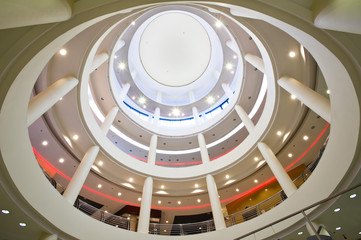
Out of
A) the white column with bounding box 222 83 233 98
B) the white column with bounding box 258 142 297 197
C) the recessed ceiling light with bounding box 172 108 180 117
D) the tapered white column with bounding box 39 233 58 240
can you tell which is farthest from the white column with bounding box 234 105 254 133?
the tapered white column with bounding box 39 233 58 240

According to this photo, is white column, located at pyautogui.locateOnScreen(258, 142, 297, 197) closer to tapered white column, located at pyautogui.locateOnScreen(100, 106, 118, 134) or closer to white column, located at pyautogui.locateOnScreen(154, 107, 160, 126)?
tapered white column, located at pyautogui.locateOnScreen(100, 106, 118, 134)

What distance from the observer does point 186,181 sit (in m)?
14.1

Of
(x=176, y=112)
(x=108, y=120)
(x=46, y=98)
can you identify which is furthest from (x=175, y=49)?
(x=46, y=98)

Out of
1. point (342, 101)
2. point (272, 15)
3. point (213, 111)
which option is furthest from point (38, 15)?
point (213, 111)

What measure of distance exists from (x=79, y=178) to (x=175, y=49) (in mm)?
17470

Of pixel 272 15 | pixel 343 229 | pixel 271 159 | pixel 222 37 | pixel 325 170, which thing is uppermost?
pixel 222 37

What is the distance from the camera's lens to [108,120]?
14367mm

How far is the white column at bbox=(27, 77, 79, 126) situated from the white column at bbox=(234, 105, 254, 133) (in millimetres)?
10745

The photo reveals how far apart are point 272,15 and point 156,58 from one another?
773 inches

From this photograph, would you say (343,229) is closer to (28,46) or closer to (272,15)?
(272,15)

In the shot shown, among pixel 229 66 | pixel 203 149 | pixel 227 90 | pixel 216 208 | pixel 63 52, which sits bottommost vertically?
pixel 216 208

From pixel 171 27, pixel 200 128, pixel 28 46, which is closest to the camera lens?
pixel 28 46

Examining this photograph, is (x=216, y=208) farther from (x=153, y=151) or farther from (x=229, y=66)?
(x=229, y=66)

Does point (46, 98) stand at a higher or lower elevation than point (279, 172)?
higher
